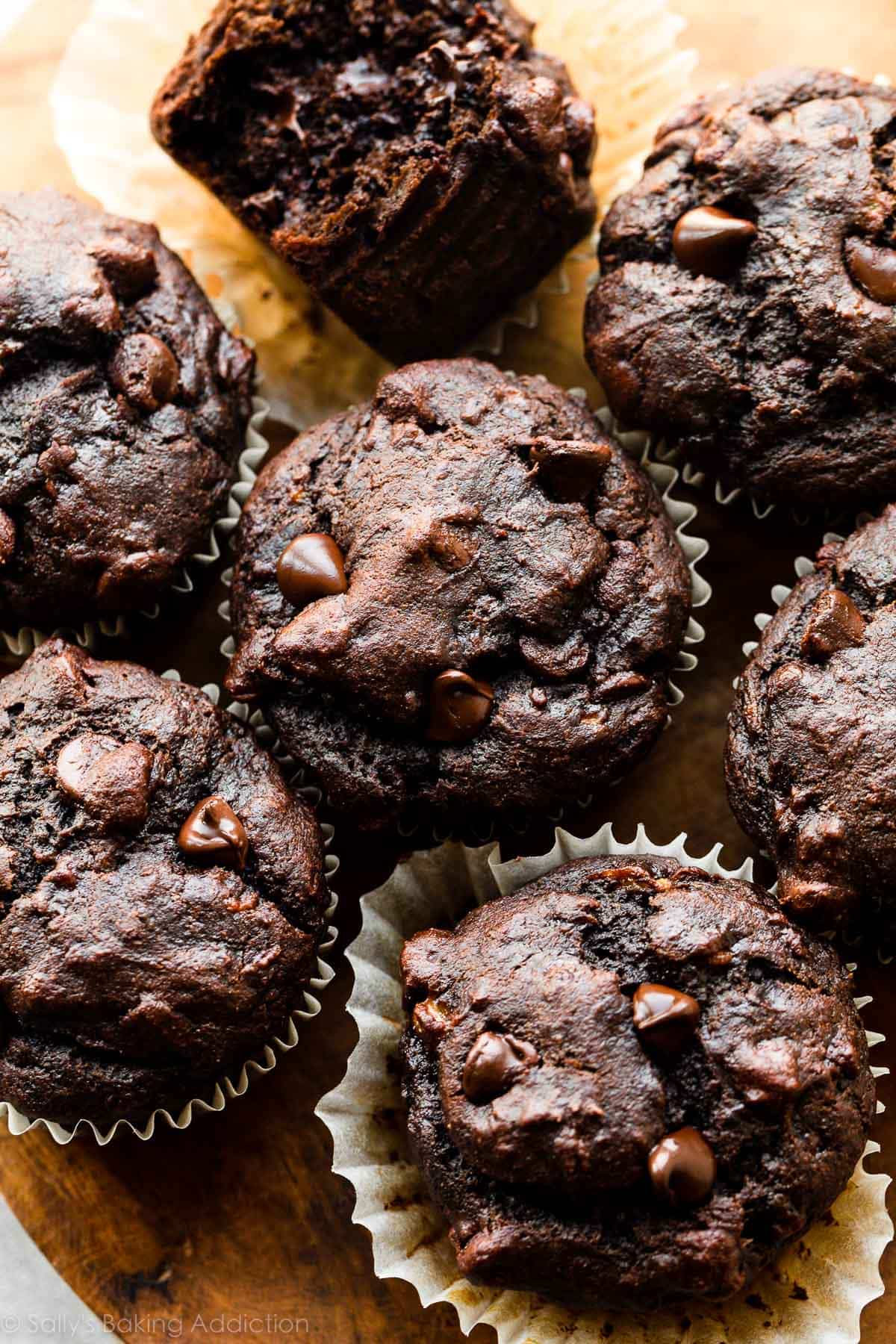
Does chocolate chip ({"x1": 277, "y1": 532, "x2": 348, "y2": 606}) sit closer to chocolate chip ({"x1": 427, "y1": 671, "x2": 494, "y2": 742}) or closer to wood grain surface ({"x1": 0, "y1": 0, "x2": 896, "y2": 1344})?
chocolate chip ({"x1": 427, "y1": 671, "x2": 494, "y2": 742})

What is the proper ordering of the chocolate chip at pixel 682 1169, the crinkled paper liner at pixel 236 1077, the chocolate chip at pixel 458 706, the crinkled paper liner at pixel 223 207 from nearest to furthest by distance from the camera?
1. the chocolate chip at pixel 682 1169
2. the chocolate chip at pixel 458 706
3. the crinkled paper liner at pixel 236 1077
4. the crinkled paper liner at pixel 223 207

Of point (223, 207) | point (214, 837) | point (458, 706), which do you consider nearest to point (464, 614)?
point (458, 706)

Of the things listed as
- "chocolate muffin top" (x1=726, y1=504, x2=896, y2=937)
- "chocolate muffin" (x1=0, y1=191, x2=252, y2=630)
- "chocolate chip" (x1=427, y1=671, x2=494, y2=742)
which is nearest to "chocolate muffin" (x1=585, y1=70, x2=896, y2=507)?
"chocolate muffin top" (x1=726, y1=504, x2=896, y2=937)

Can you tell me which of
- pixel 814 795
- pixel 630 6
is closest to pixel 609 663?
pixel 814 795

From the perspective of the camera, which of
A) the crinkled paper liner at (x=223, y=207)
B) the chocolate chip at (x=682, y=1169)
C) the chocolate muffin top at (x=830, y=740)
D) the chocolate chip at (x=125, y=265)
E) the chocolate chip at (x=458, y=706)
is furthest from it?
the crinkled paper liner at (x=223, y=207)

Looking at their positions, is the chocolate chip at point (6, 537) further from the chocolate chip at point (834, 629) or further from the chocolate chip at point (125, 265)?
the chocolate chip at point (834, 629)

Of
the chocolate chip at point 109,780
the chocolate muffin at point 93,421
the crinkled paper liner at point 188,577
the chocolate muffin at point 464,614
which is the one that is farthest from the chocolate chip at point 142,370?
the chocolate chip at point 109,780
